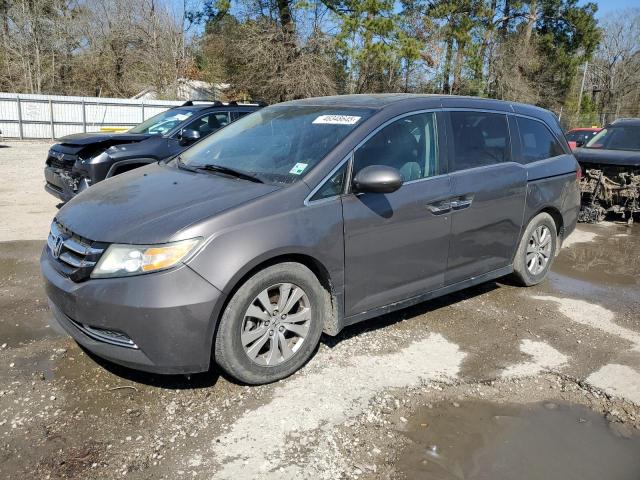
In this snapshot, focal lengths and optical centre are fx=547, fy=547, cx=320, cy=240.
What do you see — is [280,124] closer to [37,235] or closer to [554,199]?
[554,199]

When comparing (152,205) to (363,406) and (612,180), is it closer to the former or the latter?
(363,406)

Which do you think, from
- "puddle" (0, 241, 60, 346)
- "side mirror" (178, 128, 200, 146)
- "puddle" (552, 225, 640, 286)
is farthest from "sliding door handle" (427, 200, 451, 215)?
"side mirror" (178, 128, 200, 146)

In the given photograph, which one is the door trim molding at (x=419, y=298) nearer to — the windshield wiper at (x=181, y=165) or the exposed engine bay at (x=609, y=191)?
the windshield wiper at (x=181, y=165)

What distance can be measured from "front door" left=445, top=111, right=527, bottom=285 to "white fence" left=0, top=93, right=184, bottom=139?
66.6 feet

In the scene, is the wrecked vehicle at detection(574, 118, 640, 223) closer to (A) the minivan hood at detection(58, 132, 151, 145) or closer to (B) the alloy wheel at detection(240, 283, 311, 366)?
(A) the minivan hood at detection(58, 132, 151, 145)

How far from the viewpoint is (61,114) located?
23797mm

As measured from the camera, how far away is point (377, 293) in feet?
12.7

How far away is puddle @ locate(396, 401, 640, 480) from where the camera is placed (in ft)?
9.11

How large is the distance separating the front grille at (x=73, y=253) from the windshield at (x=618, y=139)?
9.27 meters

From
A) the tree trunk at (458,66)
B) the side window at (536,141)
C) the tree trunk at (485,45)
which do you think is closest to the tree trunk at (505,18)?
the tree trunk at (485,45)

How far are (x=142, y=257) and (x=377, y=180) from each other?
1527 millimetres

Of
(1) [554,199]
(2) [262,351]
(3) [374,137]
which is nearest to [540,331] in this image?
(1) [554,199]

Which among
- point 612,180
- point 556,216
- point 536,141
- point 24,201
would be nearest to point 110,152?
point 24,201

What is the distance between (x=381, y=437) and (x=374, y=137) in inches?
78.7
